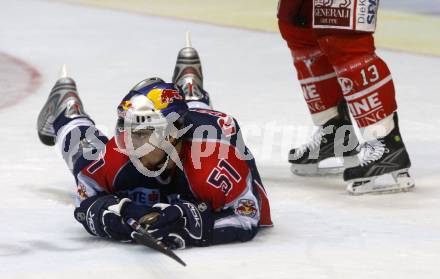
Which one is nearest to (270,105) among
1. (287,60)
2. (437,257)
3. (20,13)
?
(287,60)

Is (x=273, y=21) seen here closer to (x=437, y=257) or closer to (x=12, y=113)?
(x=12, y=113)

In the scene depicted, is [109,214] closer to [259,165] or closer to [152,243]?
[152,243]

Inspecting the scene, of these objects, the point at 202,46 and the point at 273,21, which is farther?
the point at 273,21

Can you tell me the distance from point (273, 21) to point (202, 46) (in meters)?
1.17

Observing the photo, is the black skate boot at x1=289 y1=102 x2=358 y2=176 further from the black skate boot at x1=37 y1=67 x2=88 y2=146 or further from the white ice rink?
the black skate boot at x1=37 y1=67 x2=88 y2=146

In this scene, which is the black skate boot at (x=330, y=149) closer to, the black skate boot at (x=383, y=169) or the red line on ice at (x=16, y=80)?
the black skate boot at (x=383, y=169)

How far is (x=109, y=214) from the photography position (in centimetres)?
390

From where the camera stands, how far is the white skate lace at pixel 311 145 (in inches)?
202

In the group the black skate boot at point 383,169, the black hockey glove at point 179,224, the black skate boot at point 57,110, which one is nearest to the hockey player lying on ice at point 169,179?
the black hockey glove at point 179,224

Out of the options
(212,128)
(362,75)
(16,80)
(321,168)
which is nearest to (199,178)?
(212,128)

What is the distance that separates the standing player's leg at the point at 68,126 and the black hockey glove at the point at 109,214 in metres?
0.48

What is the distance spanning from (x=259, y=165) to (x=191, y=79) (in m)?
0.45

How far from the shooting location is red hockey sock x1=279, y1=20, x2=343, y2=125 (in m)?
4.96

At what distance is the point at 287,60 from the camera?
300 inches
